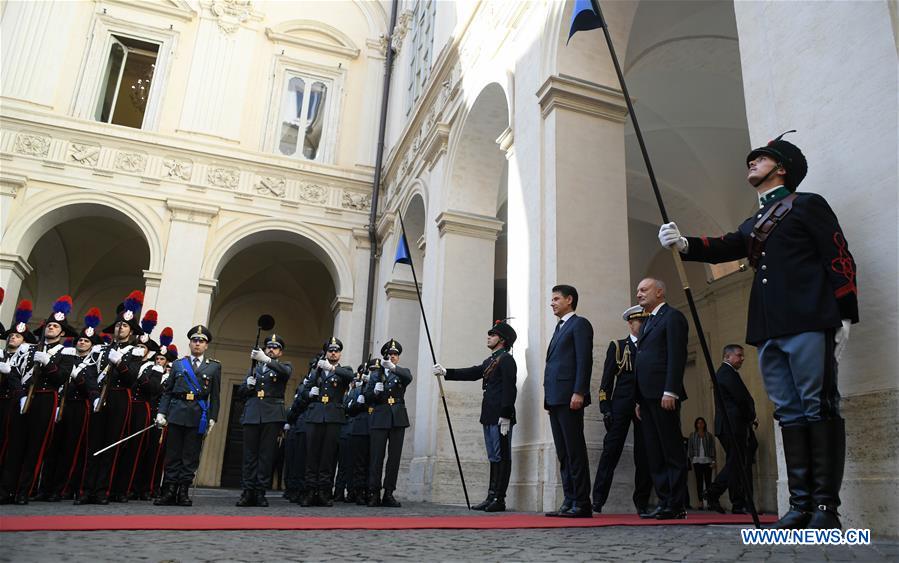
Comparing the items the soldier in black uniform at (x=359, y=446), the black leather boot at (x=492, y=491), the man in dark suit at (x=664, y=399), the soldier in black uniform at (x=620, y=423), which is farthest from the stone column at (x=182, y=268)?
the man in dark suit at (x=664, y=399)

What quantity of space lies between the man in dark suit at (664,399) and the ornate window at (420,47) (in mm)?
8812

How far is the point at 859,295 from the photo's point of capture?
3.13m

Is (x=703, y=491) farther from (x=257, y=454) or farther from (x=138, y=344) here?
(x=138, y=344)

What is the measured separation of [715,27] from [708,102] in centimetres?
182

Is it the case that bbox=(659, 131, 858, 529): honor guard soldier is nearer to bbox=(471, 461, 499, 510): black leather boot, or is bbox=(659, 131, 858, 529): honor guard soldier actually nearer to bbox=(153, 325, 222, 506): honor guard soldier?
bbox=(471, 461, 499, 510): black leather boot

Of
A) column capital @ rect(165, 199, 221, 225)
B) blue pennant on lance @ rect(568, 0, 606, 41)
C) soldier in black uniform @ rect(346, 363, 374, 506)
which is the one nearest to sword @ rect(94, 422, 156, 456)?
soldier in black uniform @ rect(346, 363, 374, 506)

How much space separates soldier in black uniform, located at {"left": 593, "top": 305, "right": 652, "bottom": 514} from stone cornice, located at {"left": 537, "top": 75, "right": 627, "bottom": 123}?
2.26 metres

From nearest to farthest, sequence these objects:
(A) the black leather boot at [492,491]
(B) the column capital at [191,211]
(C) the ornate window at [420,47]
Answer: (A) the black leather boot at [492,491], (C) the ornate window at [420,47], (B) the column capital at [191,211]

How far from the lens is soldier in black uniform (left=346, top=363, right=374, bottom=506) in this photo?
Result: 7.41m

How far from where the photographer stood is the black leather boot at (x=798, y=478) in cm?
267

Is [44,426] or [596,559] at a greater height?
[44,426]

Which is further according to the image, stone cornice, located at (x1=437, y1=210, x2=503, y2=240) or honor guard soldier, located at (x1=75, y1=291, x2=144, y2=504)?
stone cornice, located at (x1=437, y1=210, x2=503, y2=240)

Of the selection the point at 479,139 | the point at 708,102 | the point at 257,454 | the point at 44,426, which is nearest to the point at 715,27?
the point at 708,102

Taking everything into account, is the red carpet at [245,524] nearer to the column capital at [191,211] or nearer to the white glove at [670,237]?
the white glove at [670,237]
